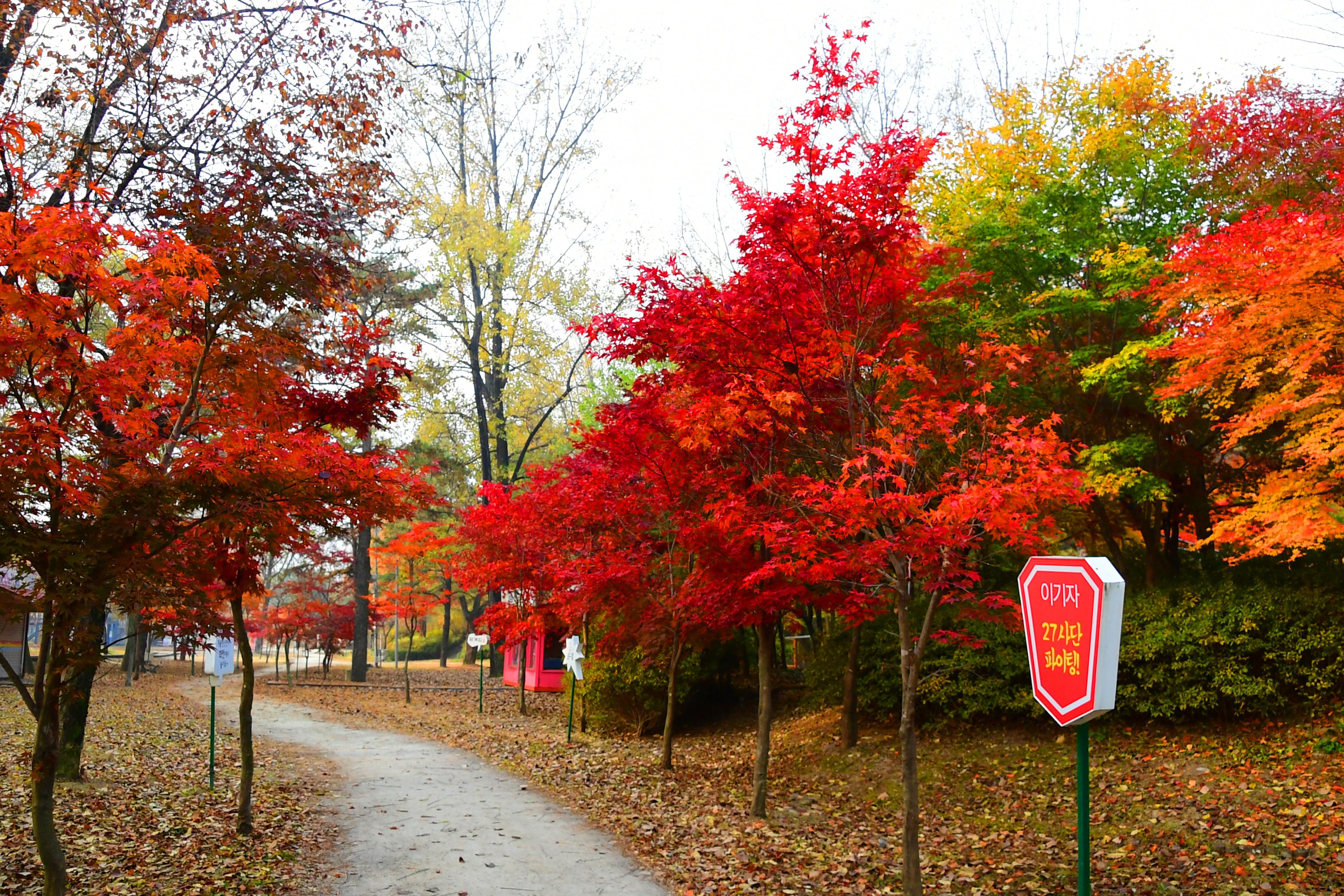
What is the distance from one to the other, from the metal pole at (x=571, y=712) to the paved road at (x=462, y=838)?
1898 millimetres

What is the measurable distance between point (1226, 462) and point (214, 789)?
45.2ft

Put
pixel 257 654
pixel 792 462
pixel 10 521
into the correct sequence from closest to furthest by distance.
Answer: pixel 10 521, pixel 792 462, pixel 257 654

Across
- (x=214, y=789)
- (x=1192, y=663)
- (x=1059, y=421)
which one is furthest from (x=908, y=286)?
(x=214, y=789)

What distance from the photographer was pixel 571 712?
13852 mm

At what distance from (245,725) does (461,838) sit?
2.29m

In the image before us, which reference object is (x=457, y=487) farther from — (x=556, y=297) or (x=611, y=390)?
(x=556, y=297)

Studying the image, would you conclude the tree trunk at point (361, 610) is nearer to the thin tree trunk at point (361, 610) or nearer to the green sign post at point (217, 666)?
the thin tree trunk at point (361, 610)

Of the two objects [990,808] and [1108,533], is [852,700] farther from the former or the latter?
[1108,533]

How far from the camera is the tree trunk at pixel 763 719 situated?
8867mm

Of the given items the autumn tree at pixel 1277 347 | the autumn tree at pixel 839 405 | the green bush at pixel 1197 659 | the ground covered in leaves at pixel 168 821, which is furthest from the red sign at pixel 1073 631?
the ground covered in leaves at pixel 168 821

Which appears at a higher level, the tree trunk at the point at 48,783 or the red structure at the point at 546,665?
the tree trunk at the point at 48,783

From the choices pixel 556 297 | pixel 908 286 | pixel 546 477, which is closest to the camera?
pixel 908 286

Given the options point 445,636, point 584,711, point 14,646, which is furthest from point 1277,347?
point 445,636

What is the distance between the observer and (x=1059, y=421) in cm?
717
